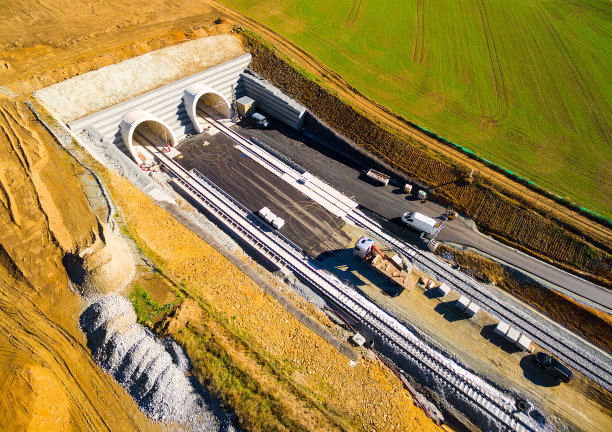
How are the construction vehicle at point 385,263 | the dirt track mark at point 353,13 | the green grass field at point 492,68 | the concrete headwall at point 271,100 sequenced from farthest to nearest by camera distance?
the dirt track mark at point 353,13 < the concrete headwall at point 271,100 < the green grass field at point 492,68 < the construction vehicle at point 385,263

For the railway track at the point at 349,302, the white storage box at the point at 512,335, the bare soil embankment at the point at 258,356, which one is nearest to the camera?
the bare soil embankment at the point at 258,356

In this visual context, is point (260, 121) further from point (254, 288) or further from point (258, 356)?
point (258, 356)

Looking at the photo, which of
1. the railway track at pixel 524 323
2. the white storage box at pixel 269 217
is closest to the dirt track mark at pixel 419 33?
the railway track at pixel 524 323

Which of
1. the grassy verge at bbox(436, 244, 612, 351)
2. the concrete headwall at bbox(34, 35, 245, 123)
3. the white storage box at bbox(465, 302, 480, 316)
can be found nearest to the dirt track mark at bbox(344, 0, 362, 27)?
the concrete headwall at bbox(34, 35, 245, 123)

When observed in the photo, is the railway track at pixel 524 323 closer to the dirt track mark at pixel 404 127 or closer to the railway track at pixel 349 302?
the railway track at pixel 349 302

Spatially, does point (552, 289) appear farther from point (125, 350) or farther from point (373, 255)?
point (125, 350)

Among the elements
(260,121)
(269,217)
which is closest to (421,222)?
(269,217)
